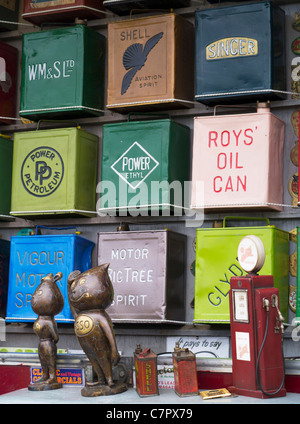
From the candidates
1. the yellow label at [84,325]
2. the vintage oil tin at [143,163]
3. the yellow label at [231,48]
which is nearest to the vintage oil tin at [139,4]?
the yellow label at [231,48]

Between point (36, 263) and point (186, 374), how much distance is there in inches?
54.0

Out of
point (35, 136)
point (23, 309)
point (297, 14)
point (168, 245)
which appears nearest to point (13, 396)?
point (23, 309)

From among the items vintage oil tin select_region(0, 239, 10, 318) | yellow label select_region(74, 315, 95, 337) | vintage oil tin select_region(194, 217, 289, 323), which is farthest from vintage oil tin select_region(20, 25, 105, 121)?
yellow label select_region(74, 315, 95, 337)

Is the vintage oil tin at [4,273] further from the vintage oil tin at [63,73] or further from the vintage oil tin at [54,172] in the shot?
the vintage oil tin at [63,73]

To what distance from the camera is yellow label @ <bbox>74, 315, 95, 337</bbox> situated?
359 cm

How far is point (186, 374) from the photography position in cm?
361

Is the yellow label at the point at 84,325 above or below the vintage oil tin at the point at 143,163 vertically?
below

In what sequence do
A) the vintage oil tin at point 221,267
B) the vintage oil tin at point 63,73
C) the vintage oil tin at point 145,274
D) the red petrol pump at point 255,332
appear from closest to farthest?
the red petrol pump at point 255,332 → the vintage oil tin at point 221,267 → the vintage oil tin at point 145,274 → the vintage oil tin at point 63,73

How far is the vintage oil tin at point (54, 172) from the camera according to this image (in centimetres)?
454

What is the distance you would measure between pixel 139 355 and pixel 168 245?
838 mm

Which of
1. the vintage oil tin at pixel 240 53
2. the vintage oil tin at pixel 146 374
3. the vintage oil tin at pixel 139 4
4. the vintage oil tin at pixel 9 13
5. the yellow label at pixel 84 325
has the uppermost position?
the vintage oil tin at pixel 9 13

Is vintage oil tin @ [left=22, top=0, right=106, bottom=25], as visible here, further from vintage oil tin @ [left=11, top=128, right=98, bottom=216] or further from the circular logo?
the circular logo

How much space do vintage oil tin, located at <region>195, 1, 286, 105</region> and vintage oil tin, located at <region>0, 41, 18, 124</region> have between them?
1.40 meters

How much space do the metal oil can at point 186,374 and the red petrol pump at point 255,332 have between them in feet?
0.61
